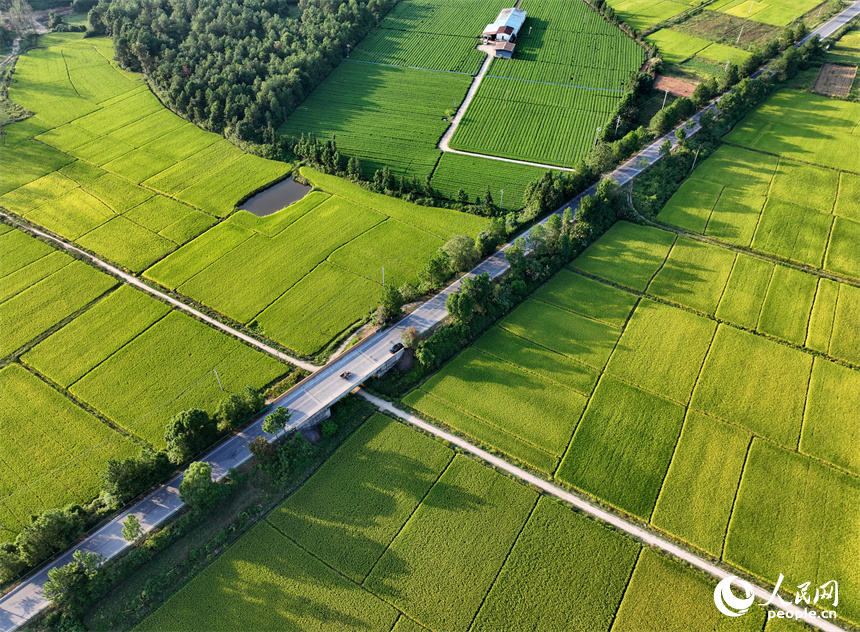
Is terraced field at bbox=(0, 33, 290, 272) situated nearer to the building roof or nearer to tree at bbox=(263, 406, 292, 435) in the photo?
tree at bbox=(263, 406, 292, 435)

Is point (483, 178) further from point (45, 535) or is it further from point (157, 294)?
point (45, 535)

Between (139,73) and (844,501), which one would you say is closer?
(844,501)

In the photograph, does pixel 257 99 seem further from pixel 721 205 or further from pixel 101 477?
pixel 721 205

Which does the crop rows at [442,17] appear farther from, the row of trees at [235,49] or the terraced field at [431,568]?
the terraced field at [431,568]

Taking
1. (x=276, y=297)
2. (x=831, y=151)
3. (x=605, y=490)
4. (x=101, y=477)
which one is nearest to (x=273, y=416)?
(x=101, y=477)

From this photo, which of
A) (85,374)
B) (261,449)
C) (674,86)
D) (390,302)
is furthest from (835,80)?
(85,374)

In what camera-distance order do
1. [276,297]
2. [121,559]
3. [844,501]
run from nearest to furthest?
[121,559]
[844,501]
[276,297]

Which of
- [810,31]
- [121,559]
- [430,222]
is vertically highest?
[810,31]
